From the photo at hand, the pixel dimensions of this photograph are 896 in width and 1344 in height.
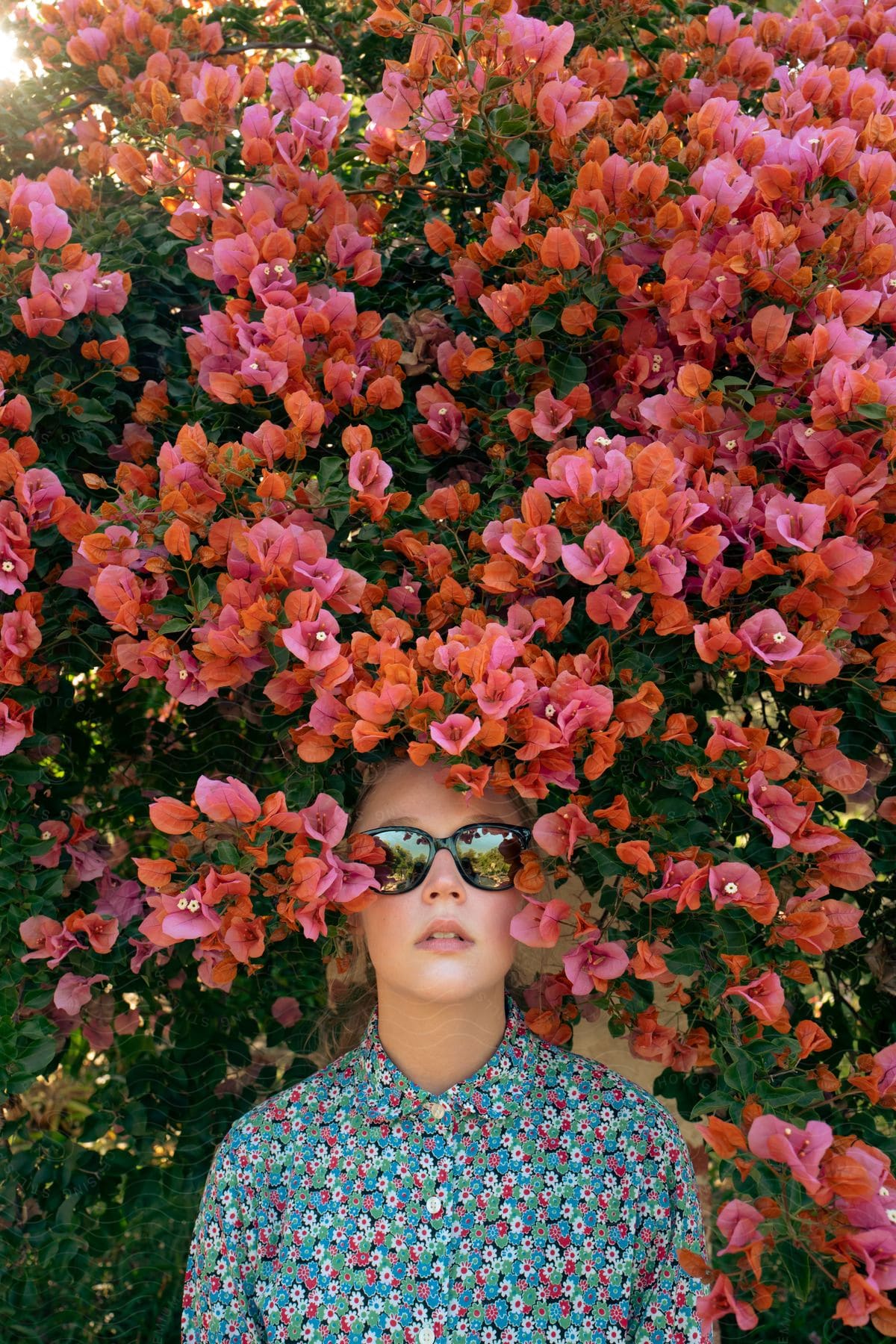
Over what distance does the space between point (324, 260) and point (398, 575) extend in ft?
1.29

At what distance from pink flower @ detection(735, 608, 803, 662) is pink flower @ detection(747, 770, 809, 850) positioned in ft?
0.36

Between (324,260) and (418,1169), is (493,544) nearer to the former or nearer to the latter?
(324,260)

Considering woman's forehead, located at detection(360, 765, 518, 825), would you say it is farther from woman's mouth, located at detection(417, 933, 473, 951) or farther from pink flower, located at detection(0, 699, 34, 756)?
pink flower, located at detection(0, 699, 34, 756)

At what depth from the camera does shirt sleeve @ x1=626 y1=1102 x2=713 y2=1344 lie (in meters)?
1.28

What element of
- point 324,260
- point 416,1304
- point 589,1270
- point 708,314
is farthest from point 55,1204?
point 708,314

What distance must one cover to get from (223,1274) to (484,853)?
54 centimetres

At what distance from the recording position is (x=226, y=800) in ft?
3.64

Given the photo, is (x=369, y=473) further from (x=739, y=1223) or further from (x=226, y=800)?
(x=739, y=1223)

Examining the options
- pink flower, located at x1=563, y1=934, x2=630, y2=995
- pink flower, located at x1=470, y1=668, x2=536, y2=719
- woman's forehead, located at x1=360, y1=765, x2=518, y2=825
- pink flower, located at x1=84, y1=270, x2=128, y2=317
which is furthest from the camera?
pink flower, located at x1=84, y1=270, x2=128, y2=317

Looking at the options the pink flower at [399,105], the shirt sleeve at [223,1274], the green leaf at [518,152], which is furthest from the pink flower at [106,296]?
the shirt sleeve at [223,1274]

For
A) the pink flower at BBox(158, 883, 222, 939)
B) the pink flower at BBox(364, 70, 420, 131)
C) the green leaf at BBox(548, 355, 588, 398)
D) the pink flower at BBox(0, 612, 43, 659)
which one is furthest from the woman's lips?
the pink flower at BBox(364, 70, 420, 131)

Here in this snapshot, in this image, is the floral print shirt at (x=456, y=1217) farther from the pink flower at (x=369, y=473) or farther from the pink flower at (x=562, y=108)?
the pink flower at (x=562, y=108)

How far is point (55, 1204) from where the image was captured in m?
1.62

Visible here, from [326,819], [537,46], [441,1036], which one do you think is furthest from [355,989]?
[537,46]
